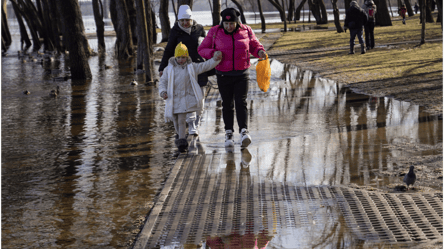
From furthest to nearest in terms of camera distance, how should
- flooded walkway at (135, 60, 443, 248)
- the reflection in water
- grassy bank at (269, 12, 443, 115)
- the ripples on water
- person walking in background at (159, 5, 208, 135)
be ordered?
grassy bank at (269, 12, 443, 115), person walking in background at (159, 5, 208, 135), the ripples on water, the reflection in water, flooded walkway at (135, 60, 443, 248)

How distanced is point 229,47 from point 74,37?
1085cm

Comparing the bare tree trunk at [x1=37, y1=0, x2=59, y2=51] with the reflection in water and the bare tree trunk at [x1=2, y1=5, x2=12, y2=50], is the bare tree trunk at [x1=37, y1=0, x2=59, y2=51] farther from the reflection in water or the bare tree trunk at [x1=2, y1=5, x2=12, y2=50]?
the reflection in water

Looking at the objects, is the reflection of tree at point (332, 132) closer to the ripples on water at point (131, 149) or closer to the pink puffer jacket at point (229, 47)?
the ripples on water at point (131, 149)

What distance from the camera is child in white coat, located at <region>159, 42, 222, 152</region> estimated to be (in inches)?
265

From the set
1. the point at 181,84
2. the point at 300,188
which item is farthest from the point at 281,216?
the point at 181,84

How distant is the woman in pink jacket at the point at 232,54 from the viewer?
6648mm

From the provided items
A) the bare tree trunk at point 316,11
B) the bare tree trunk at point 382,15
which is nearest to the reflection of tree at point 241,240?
the bare tree trunk at point 382,15

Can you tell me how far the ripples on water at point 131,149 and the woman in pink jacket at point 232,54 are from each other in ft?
1.52

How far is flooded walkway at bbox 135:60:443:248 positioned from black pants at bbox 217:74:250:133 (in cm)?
39

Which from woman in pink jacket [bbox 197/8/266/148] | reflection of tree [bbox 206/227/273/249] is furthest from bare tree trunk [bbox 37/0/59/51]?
reflection of tree [bbox 206/227/273/249]

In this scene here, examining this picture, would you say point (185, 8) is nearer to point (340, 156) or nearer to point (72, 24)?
point (340, 156)

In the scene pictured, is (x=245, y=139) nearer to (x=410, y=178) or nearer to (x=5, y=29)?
(x=410, y=178)

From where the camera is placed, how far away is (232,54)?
6711 millimetres

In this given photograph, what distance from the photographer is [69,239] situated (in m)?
4.40
